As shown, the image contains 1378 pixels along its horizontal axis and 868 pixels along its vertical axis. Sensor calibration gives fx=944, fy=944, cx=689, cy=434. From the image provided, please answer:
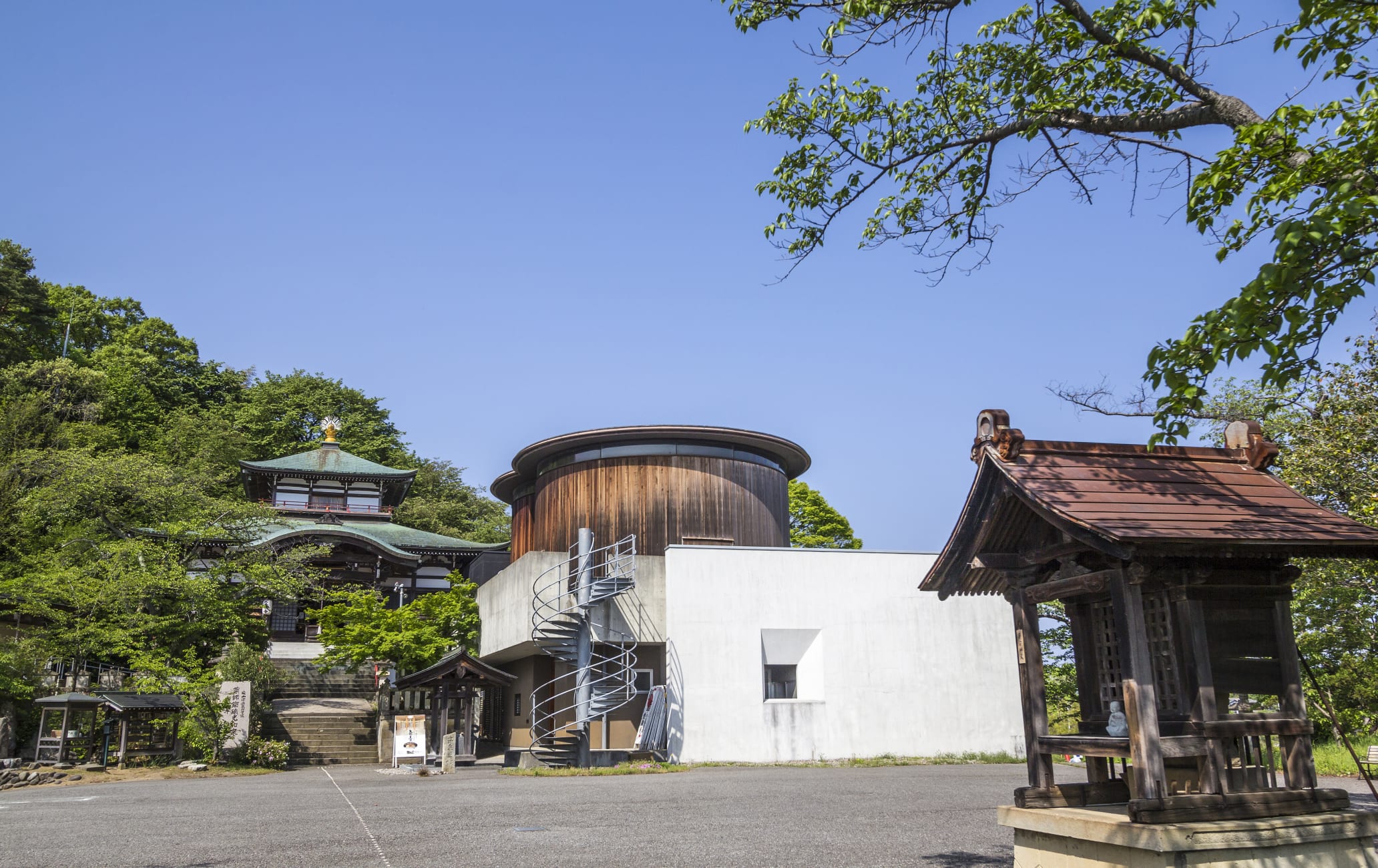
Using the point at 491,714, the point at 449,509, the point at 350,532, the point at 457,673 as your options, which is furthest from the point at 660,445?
the point at 449,509

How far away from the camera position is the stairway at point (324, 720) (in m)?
21.8

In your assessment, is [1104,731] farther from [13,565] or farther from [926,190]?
[13,565]

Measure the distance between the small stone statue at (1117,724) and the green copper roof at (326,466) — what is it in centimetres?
3365

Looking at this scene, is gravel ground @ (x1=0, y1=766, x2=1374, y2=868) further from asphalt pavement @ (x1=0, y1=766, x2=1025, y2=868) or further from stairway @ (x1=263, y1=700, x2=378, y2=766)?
stairway @ (x1=263, y1=700, x2=378, y2=766)

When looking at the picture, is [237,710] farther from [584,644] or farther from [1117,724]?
[1117,724]

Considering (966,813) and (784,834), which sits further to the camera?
(966,813)

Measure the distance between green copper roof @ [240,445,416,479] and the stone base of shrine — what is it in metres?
33.8

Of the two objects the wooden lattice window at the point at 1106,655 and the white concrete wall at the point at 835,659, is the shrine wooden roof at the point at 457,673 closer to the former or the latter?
the white concrete wall at the point at 835,659

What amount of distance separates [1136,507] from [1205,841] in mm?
1858

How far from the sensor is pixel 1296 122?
5.34 meters

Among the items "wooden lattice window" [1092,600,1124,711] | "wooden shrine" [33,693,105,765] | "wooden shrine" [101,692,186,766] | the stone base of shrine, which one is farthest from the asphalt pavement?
"wooden shrine" [33,693,105,765]

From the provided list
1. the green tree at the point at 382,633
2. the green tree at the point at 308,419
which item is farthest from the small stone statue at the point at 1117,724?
the green tree at the point at 308,419

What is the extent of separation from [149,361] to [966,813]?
154 ft

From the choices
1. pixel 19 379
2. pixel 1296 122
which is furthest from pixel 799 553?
pixel 19 379
